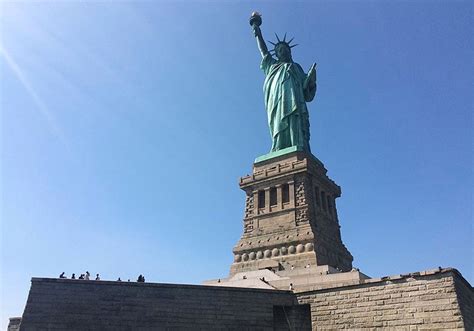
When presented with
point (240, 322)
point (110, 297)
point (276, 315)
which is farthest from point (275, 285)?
point (110, 297)

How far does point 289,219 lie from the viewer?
3120 cm

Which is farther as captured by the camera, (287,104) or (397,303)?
(287,104)

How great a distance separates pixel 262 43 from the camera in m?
42.2

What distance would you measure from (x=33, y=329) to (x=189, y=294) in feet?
20.1

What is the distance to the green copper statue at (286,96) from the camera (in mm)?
36125

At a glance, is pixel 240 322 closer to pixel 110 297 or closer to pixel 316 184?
pixel 110 297

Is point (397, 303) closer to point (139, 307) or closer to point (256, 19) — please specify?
point (139, 307)

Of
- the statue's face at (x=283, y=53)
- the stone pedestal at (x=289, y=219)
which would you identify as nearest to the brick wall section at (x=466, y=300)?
the stone pedestal at (x=289, y=219)

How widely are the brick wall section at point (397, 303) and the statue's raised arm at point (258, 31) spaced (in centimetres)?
2863

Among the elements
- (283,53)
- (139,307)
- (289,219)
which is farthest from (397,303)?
(283,53)

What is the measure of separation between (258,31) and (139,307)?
32.1m

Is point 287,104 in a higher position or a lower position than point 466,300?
higher

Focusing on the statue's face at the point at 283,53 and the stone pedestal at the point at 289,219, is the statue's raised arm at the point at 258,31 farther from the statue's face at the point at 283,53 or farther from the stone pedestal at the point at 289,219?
the stone pedestal at the point at 289,219

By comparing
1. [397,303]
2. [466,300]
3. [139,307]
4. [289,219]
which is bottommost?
[139,307]
